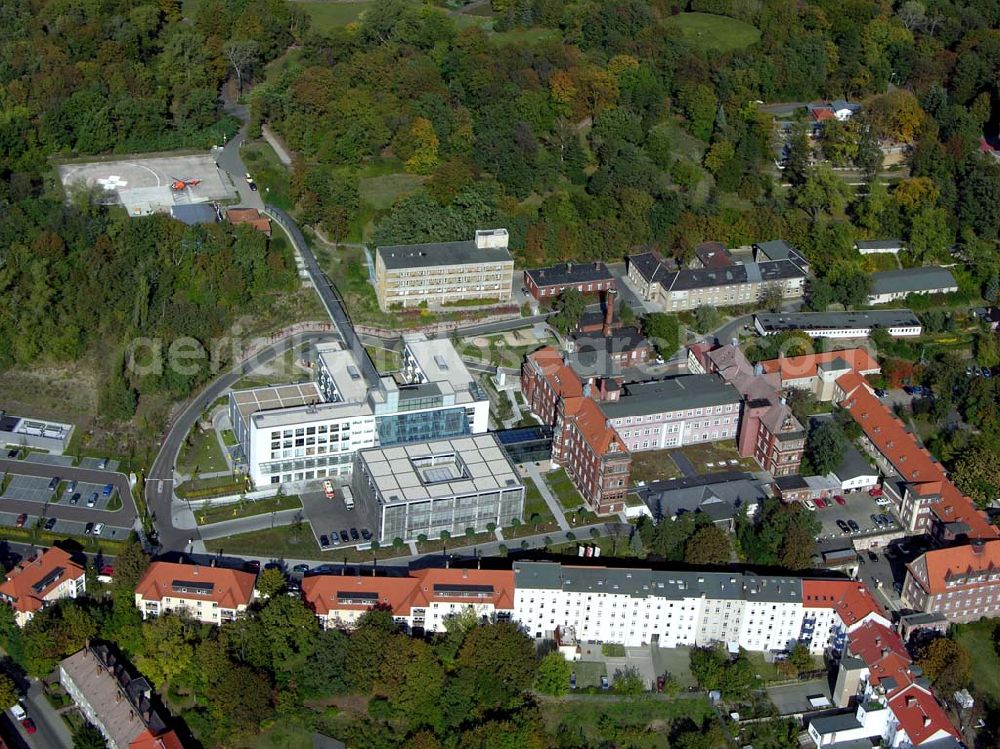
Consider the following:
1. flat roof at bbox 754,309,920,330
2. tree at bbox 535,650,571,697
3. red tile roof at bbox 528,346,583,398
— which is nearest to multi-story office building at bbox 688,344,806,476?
flat roof at bbox 754,309,920,330

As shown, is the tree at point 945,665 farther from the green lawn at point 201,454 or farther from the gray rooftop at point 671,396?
the green lawn at point 201,454

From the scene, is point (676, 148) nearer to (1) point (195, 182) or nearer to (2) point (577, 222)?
(2) point (577, 222)

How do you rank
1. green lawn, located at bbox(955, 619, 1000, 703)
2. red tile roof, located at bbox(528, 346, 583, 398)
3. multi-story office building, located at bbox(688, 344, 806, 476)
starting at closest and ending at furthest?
green lawn, located at bbox(955, 619, 1000, 703) → multi-story office building, located at bbox(688, 344, 806, 476) → red tile roof, located at bbox(528, 346, 583, 398)

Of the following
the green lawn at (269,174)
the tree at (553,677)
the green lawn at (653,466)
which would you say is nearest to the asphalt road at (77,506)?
the tree at (553,677)

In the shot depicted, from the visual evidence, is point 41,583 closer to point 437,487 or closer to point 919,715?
point 437,487

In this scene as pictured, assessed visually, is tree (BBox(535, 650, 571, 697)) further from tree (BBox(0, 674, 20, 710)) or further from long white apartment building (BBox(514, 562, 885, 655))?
tree (BBox(0, 674, 20, 710))

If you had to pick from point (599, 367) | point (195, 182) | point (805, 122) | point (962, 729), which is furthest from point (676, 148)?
point (962, 729)

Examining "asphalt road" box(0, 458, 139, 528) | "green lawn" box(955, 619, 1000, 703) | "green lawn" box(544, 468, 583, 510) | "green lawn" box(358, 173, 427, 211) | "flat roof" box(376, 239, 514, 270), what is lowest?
"green lawn" box(955, 619, 1000, 703)
